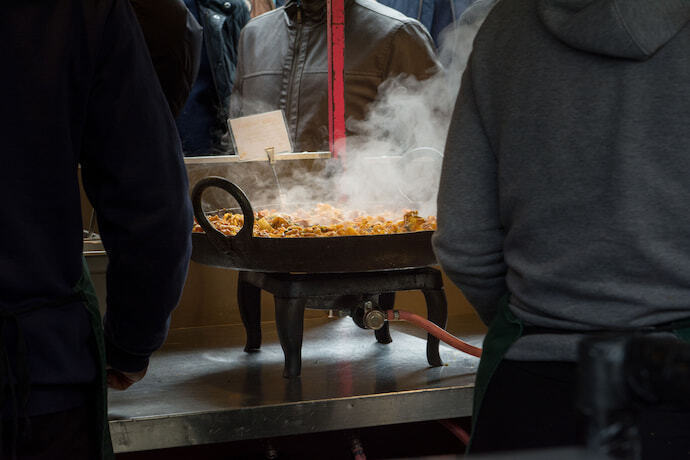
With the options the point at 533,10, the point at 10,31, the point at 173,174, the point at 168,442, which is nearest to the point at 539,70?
the point at 533,10

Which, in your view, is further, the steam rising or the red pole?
the red pole

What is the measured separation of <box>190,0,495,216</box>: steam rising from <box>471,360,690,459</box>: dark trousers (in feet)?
5.00

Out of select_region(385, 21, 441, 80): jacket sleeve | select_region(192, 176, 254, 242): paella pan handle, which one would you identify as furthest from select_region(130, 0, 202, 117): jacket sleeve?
select_region(385, 21, 441, 80): jacket sleeve

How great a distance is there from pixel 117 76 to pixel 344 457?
1834 mm

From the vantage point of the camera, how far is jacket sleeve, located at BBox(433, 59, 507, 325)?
138cm

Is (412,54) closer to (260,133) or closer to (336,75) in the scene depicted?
(336,75)

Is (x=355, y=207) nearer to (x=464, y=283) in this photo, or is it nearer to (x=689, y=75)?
(x=464, y=283)

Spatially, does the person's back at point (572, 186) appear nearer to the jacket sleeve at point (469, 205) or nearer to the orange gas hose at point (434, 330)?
the jacket sleeve at point (469, 205)

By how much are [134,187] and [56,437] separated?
0.44 metres

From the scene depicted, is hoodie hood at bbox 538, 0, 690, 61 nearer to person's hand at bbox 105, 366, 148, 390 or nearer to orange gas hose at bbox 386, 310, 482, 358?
person's hand at bbox 105, 366, 148, 390

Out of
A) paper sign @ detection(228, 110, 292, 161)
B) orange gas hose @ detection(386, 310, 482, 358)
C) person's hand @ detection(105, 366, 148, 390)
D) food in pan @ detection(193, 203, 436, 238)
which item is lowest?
orange gas hose @ detection(386, 310, 482, 358)

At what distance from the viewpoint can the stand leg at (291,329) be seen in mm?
2230

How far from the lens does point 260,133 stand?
290 centimetres

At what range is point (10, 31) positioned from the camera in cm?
118
